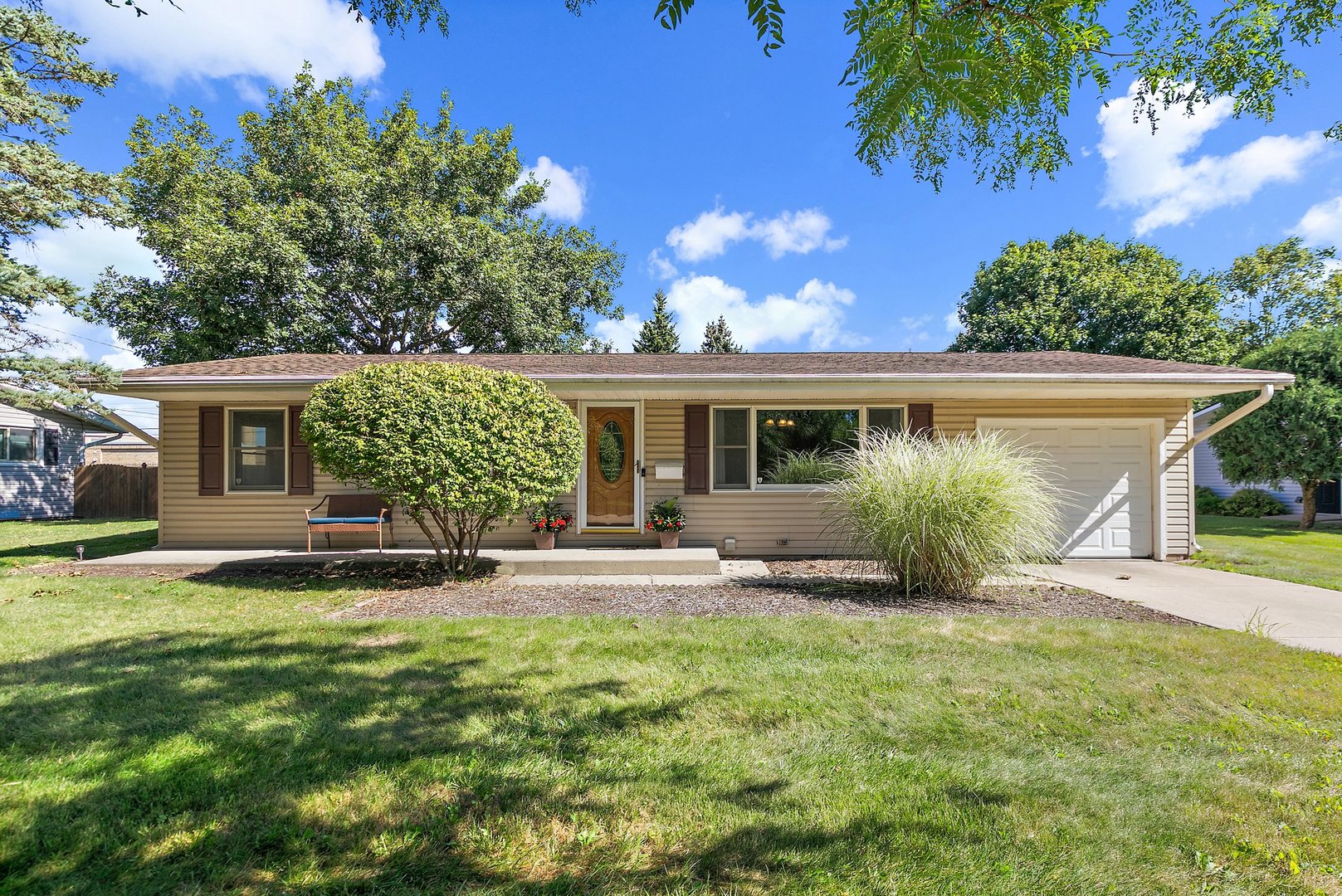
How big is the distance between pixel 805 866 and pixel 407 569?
254 inches

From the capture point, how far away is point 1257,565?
25.0ft

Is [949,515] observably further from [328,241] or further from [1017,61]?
[328,241]

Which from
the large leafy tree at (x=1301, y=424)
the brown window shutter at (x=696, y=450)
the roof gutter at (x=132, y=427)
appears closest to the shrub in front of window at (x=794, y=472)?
the brown window shutter at (x=696, y=450)

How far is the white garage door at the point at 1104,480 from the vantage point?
8.28m

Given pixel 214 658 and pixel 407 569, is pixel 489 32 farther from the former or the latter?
pixel 407 569

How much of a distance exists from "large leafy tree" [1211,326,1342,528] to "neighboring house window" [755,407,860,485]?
38.7ft

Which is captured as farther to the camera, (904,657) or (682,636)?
(682,636)

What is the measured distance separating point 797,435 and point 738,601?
377 centimetres

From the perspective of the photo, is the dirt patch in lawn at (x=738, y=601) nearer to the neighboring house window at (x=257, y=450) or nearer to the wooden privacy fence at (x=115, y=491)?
the neighboring house window at (x=257, y=450)

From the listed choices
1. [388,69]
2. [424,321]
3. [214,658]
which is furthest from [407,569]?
[424,321]

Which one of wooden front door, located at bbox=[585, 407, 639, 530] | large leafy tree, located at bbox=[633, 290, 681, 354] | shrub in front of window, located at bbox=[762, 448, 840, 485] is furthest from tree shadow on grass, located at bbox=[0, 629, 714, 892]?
large leafy tree, located at bbox=[633, 290, 681, 354]

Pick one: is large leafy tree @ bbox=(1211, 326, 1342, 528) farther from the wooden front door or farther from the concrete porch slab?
the wooden front door

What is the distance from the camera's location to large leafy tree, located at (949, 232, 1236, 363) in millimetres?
16969

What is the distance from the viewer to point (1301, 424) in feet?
41.1
